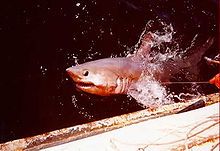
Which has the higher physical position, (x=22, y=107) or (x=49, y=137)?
(x=49, y=137)

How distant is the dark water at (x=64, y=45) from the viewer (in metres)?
4.54

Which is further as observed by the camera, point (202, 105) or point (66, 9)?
point (66, 9)

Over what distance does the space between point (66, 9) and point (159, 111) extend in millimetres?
3567

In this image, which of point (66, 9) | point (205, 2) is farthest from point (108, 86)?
point (205, 2)

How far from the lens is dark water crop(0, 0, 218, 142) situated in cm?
454

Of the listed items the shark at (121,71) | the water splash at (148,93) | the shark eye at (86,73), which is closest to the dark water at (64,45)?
the water splash at (148,93)

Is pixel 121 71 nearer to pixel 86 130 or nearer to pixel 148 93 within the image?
pixel 148 93

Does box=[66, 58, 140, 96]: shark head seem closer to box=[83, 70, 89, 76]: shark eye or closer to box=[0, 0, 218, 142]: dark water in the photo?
box=[83, 70, 89, 76]: shark eye

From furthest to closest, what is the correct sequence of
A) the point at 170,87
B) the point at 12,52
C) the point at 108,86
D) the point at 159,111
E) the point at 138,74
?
the point at 12,52
the point at 170,87
the point at 138,74
the point at 108,86
the point at 159,111

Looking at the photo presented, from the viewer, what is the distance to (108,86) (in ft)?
13.5

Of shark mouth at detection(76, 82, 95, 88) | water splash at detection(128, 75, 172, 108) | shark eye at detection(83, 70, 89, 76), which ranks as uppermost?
shark eye at detection(83, 70, 89, 76)

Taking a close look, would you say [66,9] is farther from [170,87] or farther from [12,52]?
[170,87]

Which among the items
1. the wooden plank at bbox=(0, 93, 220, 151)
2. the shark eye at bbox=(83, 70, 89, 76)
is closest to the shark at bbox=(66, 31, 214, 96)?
the shark eye at bbox=(83, 70, 89, 76)

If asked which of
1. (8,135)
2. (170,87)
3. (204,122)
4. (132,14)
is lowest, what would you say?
(8,135)
